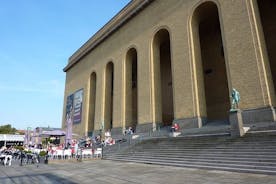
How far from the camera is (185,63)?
18.1 m

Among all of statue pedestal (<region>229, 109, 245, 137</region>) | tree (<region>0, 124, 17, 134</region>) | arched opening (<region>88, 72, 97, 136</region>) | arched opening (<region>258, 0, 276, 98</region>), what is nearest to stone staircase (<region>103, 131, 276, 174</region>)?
statue pedestal (<region>229, 109, 245, 137</region>)

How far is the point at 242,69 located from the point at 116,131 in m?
15.5

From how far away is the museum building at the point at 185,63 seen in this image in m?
14.1

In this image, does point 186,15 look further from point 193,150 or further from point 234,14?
point 193,150

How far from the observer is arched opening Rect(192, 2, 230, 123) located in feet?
64.0

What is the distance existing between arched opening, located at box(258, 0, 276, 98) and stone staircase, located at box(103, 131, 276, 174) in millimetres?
10627

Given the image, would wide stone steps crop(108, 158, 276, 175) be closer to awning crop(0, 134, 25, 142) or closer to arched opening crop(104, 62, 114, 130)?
arched opening crop(104, 62, 114, 130)

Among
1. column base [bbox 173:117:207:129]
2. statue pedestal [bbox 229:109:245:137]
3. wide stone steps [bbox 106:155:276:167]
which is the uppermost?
column base [bbox 173:117:207:129]

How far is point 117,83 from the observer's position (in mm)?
26047

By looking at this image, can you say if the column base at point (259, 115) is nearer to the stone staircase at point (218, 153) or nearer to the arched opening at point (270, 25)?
the stone staircase at point (218, 153)

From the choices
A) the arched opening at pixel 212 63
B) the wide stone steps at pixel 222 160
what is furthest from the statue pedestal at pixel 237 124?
the arched opening at pixel 212 63

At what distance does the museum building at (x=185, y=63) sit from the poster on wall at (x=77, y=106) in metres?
0.69

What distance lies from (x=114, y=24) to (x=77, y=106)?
15.1m

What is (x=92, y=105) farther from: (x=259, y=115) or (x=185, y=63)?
(x=259, y=115)
